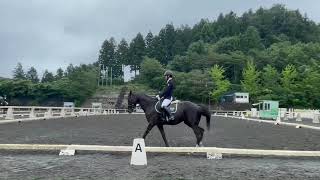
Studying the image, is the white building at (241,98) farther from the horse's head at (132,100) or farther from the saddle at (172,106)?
the saddle at (172,106)

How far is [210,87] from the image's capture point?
145 meters

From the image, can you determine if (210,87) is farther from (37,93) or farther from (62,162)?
(62,162)

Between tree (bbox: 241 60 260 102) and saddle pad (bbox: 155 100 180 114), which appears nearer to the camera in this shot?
saddle pad (bbox: 155 100 180 114)

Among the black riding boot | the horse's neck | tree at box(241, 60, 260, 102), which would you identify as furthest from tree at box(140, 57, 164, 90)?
the black riding boot

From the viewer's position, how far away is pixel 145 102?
1509 centimetres

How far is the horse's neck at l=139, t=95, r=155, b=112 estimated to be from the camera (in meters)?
15.0

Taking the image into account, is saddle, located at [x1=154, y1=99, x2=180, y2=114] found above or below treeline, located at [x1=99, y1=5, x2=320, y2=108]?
below

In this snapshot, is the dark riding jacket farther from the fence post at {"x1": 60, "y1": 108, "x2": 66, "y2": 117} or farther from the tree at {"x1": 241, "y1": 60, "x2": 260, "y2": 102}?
the tree at {"x1": 241, "y1": 60, "x2": 260, "y2": 102}

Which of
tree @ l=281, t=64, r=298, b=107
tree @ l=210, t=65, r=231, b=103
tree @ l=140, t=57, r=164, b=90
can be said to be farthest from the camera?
tree @ l=140, t=57, r=164, b=90

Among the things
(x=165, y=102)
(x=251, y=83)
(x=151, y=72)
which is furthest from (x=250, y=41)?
(x=165, y=102)

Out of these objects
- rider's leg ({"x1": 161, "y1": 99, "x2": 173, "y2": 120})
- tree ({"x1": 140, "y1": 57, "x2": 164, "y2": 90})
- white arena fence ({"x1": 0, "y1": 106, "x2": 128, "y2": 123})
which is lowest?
white arena fence ({"x1": 0, "y1": 106, "x2": 128, "y2": 123})

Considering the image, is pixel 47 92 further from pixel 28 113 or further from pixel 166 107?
pixel 166 107

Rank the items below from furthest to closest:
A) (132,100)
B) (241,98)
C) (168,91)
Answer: (241,98) → (132,100) → (168,91)

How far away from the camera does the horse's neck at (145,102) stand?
49.1 feet
